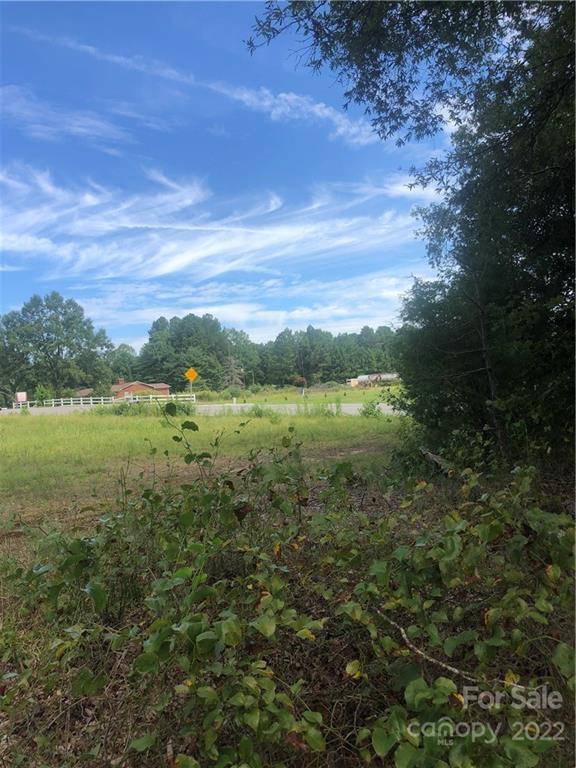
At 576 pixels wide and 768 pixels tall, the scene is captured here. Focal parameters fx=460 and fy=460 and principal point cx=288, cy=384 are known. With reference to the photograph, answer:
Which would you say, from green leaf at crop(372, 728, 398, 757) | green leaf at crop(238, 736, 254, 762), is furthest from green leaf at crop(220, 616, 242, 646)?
green leaf at crop(372, 728, 398, 757)

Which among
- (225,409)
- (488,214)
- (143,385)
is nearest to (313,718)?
(488,214)

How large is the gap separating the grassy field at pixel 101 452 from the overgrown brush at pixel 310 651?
1.25m

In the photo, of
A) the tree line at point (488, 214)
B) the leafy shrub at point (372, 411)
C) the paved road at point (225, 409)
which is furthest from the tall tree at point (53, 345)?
the tree line at point (488, 214)

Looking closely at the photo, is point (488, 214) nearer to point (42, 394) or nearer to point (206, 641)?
point (206, 641)

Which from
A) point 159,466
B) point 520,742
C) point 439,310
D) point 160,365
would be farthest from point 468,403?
point 160,365

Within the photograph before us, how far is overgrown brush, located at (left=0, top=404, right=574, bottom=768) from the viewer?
1.20 m

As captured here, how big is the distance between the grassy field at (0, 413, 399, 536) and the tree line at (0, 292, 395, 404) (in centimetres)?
151

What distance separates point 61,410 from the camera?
2180 centimetres

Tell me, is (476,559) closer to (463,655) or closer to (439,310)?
(463,655)

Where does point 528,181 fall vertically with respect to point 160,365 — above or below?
above

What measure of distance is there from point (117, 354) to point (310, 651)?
36.2ft

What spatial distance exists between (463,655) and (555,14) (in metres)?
3.72

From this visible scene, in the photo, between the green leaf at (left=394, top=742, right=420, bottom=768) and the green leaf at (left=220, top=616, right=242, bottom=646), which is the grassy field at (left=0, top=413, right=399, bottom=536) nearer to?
the green leaf at (left=220, top=616, right=242, bottom=646)

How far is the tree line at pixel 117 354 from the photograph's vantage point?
836 centimetres
